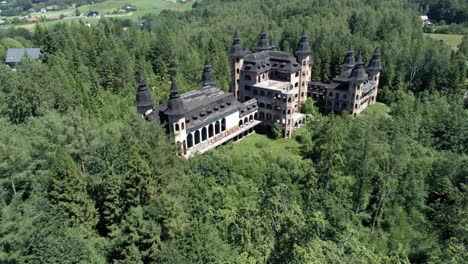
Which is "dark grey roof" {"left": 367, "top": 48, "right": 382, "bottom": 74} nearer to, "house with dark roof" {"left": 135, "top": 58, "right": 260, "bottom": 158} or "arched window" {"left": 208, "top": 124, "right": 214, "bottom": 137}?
"house with dark roof" {"left": 135, "top": 58, "right": 260, "bottom": 158}

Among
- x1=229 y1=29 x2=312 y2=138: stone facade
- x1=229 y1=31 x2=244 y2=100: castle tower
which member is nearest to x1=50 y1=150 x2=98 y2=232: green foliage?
x1=229 y1=29 x2=312 y2=138: stone facade

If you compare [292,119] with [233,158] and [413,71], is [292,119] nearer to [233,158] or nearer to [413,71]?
[233,158]

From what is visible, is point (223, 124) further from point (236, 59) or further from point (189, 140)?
point (236, 59)

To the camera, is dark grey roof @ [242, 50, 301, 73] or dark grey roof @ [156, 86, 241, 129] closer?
dark grey roof @ [156, 86, 241, 129]

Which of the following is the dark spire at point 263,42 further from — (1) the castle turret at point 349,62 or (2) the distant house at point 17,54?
(2) the distant house at point 17,54

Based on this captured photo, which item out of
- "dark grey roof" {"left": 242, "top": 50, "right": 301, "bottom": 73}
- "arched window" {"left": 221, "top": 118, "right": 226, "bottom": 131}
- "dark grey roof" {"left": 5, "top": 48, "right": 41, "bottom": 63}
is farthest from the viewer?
"dark grey roof" {"left": 5, "top": 48, "right": 41, "bottom": 63}

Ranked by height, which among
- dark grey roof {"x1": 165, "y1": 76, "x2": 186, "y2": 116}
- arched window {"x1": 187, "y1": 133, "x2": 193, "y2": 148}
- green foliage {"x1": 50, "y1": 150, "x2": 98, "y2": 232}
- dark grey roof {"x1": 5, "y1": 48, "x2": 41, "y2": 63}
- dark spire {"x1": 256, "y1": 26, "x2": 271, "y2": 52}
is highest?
dark spire {"x1": 256, "y1": 26, "x2": 271, "y2": 52}
